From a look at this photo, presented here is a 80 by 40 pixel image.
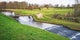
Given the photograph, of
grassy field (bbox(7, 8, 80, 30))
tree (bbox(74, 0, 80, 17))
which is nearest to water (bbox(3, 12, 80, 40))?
grassy field (bbox(7, 8, 80, 30))

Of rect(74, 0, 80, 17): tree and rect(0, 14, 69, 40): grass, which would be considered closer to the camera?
rect(0, 14, 69, 40): grass

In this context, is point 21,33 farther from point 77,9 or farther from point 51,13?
point 77,9

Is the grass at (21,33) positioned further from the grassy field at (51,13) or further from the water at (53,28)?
the grassy field at (51,13)

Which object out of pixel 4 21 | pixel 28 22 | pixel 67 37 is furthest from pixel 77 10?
pixel 4 21

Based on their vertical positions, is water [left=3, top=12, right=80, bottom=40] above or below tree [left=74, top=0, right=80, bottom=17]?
below

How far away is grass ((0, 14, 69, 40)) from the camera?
5383 millimetres

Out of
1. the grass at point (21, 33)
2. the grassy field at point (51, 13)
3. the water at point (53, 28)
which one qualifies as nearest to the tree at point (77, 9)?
the grassy field at point (51, 13)

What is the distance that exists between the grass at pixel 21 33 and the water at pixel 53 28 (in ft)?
0.27

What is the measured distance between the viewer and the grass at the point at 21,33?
5383 millimetres

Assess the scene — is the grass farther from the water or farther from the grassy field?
the grassy field

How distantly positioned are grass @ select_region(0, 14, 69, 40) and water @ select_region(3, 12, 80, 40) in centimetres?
8

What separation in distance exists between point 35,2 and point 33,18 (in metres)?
0.30

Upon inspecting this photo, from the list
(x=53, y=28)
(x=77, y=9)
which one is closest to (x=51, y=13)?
(x=53, y=28)

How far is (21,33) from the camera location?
5.41m
